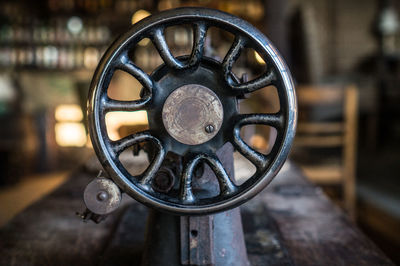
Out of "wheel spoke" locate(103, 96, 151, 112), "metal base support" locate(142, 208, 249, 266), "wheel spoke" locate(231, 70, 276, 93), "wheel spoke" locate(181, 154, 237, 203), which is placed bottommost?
"metal base support" locate(142, 208, 249, 266)

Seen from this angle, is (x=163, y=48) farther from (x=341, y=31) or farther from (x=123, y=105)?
(x=341, y=31)

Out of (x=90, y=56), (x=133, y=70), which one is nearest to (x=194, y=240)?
(x=133, y=70)

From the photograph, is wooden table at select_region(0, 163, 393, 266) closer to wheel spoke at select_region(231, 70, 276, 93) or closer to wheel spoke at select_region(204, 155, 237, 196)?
wheel spoke at select_region(204, 155, 237, 196)

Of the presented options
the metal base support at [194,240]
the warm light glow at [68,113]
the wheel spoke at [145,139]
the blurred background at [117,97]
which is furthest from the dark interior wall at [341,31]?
the wheel spoke at [145,139]

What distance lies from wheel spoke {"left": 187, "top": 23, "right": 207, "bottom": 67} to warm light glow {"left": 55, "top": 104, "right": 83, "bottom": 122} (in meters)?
4.68

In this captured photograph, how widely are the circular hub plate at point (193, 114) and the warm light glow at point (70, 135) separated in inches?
184

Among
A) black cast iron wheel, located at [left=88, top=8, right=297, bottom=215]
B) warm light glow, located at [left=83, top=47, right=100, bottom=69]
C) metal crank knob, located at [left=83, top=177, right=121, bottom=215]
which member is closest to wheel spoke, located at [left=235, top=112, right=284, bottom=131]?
black cast iron wheel, located at [left=88, top=8, right=297, bottom=215]

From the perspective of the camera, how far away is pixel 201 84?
2.52ft

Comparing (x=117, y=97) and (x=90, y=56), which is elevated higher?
(x=90, y=56)

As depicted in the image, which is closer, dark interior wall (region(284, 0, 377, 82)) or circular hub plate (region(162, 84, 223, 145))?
circular hub plate (region(162, 84, 223, 145))

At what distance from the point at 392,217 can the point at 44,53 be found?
4.25 meters

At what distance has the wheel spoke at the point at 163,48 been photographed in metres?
0.74

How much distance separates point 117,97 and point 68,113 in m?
0.71

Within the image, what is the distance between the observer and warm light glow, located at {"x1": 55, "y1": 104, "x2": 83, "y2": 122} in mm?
5195
